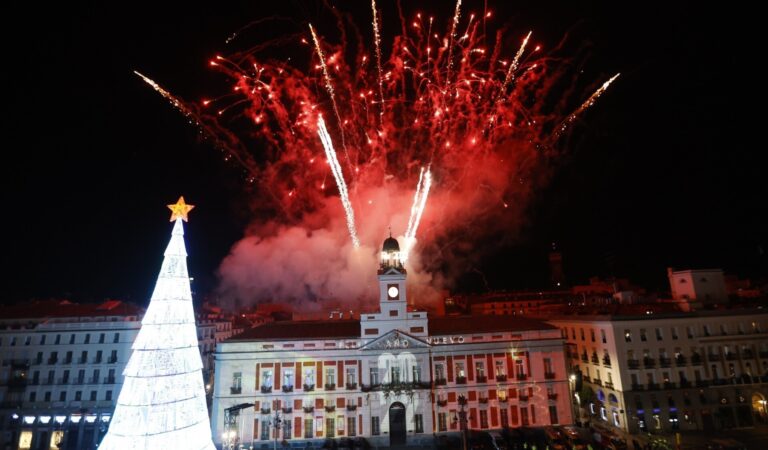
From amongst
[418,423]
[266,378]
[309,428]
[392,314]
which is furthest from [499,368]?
[266,378]

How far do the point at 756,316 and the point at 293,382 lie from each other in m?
42.0

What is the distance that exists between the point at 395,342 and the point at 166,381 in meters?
21.4

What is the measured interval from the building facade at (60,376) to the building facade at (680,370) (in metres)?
43.2

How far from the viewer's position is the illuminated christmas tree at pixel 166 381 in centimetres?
1559

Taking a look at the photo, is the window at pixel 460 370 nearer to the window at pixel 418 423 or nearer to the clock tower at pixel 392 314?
the clock tower at pixel 392 314

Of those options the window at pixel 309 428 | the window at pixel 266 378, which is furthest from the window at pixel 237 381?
the window at pixel 309 428

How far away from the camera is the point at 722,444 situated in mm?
25484

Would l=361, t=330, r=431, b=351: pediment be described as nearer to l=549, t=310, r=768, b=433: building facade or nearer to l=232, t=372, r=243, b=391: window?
l=232, t=372, r=243, b=391: window

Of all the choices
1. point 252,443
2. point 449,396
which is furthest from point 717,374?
point 252,443

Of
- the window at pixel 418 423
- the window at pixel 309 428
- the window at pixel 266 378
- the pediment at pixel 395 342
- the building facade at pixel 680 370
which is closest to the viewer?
the window at pixel 309 428

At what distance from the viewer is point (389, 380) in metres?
34.2

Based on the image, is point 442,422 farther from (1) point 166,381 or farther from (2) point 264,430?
(1) point 166,381

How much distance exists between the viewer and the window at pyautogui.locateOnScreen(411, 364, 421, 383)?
34375mm

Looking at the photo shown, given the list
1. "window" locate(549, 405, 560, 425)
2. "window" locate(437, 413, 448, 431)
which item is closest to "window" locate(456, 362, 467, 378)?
"window" locate(437, 413, 448, 431)
